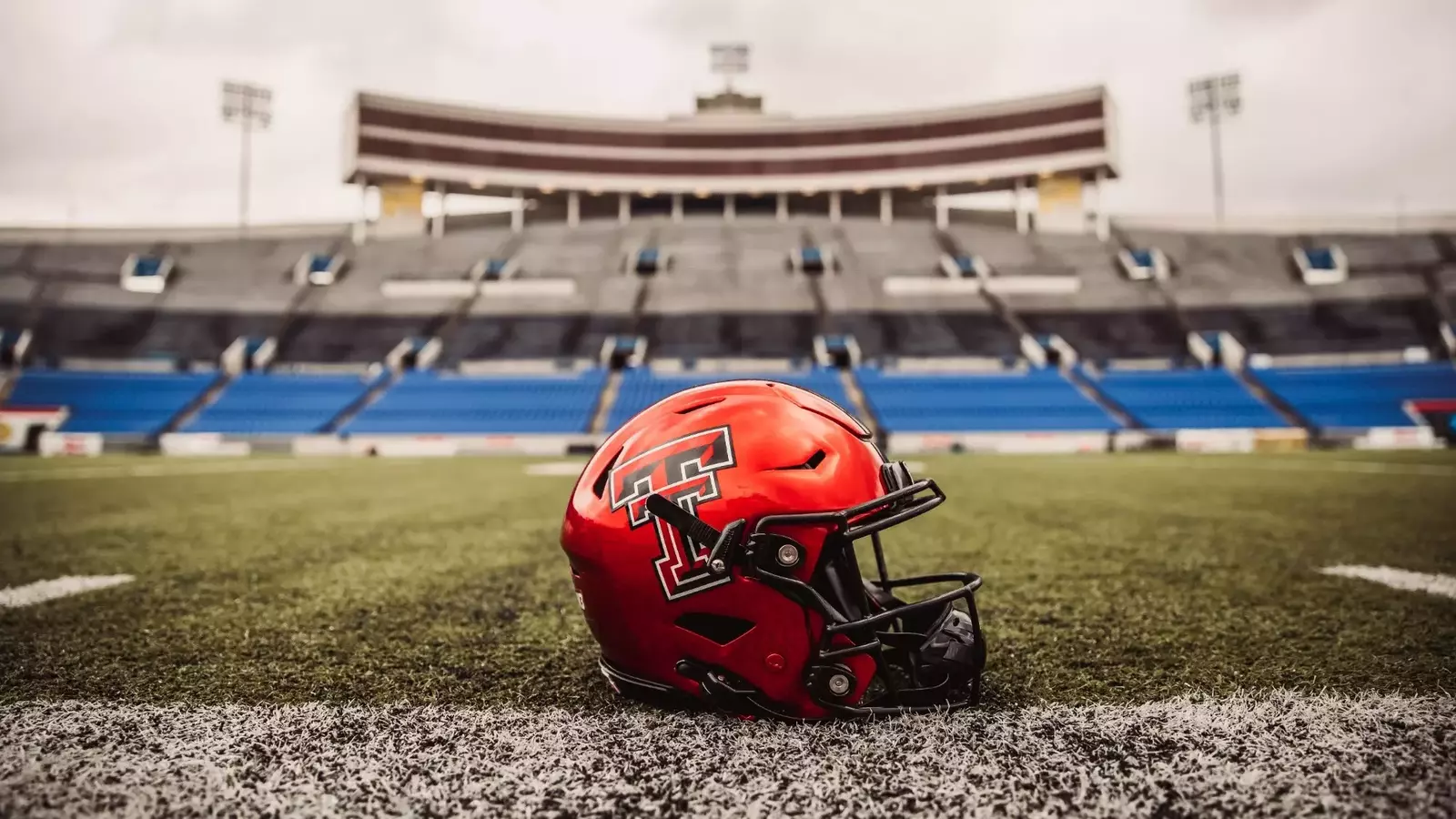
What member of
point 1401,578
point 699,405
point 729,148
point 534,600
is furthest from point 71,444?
point 729,148

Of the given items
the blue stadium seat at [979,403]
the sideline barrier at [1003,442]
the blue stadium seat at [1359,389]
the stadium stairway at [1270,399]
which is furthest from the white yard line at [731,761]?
the blue stadium seat at [1359,389]

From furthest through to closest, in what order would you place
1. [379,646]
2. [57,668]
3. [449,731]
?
[379,646]
[57,668]
[449,731]

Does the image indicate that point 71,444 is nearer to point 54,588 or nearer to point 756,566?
point 54,588

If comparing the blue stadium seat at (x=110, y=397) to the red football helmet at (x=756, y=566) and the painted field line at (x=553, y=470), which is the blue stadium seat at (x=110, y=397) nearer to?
the painted field line at (x=553, y=470)

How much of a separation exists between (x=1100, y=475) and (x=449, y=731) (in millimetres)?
8180

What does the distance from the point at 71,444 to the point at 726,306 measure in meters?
15.8

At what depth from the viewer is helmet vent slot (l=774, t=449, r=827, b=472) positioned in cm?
127

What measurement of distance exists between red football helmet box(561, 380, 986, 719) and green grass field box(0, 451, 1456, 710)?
0.21 metres

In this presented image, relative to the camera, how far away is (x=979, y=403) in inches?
681

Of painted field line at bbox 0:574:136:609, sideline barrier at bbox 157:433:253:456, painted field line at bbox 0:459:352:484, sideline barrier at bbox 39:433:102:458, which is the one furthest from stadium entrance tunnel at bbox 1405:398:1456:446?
sideline barrier at bbox 39:433:102:458

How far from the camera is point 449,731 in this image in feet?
4.20

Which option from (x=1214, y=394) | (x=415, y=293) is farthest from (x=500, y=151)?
(x=1214, y=394)

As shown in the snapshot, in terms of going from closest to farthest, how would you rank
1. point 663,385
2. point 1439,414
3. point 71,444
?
point 71,444, point 1439,414, point 663,385

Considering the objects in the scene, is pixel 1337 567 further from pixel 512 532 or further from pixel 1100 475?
pixel 1100 475
